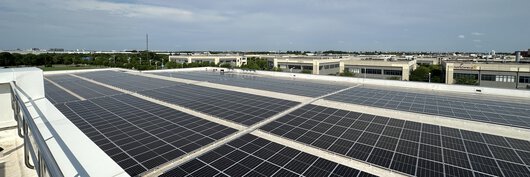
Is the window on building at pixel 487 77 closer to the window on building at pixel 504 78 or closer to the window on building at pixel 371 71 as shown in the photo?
the window on building at pixel 504 78

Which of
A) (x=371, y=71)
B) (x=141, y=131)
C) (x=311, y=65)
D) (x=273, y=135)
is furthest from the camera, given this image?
(x=311, y=65)

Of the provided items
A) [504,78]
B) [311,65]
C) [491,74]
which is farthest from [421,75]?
[311,65]

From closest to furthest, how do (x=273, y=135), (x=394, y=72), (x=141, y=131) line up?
1. (x=273, y=135)
2. (x=141, y=131)
3. (x=394, y=72)

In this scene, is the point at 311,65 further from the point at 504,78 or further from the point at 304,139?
the point at 304,139

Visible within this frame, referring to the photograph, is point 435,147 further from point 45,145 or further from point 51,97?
point 51,97

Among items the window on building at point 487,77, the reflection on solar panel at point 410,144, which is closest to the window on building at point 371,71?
the window on building at point 487,77

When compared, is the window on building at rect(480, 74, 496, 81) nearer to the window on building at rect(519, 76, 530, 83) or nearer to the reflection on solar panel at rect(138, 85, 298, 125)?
the window on building at rect(519, 76, 530, 83)
